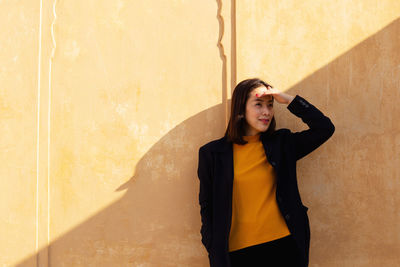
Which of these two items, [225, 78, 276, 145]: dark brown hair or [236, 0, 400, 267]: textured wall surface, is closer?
[225, 78, 276, 145]: dark brown hair

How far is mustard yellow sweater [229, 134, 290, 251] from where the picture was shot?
2674 millimetres

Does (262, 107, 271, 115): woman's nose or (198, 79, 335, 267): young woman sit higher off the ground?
(262, 107, 271, 115): woman's nose

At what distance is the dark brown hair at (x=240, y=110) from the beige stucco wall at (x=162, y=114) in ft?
0.94

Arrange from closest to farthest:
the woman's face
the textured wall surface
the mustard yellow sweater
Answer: the mustard yellow sweater → the woman's face → the textured wall surface

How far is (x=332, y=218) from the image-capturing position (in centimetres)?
320

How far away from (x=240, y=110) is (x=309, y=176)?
0.78 m

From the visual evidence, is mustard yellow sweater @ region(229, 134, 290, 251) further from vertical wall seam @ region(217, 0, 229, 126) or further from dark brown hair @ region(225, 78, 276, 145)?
vertical wall seam @ region(217, 0, 229, 126)

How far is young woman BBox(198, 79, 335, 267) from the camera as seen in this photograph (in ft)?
8.81

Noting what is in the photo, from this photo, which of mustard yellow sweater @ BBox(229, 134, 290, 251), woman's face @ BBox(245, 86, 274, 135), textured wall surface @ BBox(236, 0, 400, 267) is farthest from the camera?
textured wall surface @ BBox(236, 0, 400, 267)

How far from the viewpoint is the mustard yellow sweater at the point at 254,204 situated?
2674 mm

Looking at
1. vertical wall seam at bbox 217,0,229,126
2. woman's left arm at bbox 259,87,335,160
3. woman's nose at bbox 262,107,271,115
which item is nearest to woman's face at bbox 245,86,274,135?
woman's nose at bbox 262,107,271,115

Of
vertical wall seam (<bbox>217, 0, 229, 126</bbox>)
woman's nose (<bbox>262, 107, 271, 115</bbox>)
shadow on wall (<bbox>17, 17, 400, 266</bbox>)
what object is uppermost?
vertical wall seam (<bbox>217, 0, 229, 126</bbox>)

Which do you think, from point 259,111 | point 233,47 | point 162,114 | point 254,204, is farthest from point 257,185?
point 233,47

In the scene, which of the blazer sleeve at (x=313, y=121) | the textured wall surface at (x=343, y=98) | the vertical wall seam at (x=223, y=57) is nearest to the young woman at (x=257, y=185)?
the blazer sleeve at (x=313, y=121)
